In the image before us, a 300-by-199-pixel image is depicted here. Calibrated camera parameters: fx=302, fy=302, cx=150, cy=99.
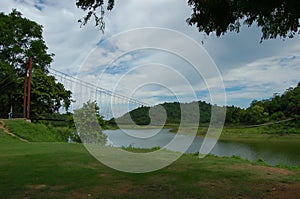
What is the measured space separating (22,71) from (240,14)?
83.0 feet

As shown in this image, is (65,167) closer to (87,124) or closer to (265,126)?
(87,124)

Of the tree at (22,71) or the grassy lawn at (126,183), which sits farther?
the tree at (22,71)

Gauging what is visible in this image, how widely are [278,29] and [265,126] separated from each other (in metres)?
35.7

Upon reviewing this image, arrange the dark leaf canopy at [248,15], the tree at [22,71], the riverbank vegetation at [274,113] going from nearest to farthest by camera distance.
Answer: the dark leaf canopy at [248,15] < the tree at [22,71] < the riverbank vegetation at [274,113]

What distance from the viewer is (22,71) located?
26.9 m

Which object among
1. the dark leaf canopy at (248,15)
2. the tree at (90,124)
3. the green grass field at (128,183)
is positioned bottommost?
the green grass field at (128,183)

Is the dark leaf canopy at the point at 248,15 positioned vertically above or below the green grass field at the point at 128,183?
above

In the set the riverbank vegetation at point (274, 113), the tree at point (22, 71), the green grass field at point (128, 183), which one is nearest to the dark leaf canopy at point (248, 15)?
the green grass field at point (128, 183)

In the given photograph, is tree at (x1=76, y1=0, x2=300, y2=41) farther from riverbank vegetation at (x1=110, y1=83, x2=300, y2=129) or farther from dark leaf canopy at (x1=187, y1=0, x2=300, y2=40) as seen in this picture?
riverbank vegetation at (x1=110, y1=83, x2=300, y2=129)

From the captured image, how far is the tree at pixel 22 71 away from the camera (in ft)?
81.2

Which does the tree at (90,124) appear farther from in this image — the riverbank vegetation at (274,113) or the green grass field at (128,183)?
the riverbank vegetation at (274,113)

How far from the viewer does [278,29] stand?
551 cm

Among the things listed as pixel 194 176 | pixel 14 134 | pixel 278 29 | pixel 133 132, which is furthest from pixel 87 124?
pixel 278 29

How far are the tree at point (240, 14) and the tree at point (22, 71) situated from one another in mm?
21359
